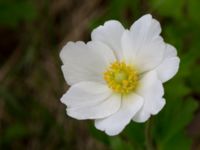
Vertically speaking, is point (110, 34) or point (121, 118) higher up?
point (110, 34)

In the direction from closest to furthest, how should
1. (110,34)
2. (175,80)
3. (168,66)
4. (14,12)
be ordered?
(168,66), (110,34), (175,80), (14,12)

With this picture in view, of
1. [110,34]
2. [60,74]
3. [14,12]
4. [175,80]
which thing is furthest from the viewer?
[14,12]

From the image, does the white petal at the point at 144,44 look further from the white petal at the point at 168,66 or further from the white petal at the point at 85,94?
the white petal at the point at 85,94

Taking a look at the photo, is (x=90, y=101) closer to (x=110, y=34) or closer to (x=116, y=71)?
(x=116, y=71)

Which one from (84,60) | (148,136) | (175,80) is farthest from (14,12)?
(148,136)

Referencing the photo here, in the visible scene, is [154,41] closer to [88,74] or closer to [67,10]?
[88,74]

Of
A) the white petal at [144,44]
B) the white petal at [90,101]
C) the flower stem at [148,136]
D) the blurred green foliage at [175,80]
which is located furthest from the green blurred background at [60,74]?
the white petal at [144,44]

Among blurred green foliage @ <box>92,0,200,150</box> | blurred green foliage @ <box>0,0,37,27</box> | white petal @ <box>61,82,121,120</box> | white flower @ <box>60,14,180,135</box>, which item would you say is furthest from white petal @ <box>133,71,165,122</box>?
blurred green foliage @ <box>0,0,37,27</box>

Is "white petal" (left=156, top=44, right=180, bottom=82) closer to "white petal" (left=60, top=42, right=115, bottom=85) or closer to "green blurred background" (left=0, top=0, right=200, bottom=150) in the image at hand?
"white petal" (left=60, top=42, right=115, bottom=85)
